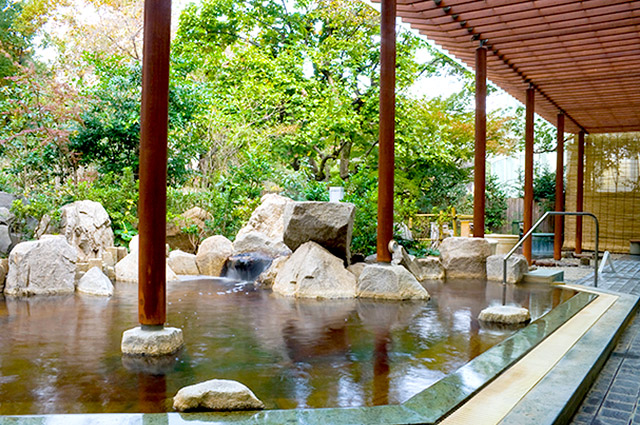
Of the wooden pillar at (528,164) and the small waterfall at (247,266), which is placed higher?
the wooden pillar at (528,164)

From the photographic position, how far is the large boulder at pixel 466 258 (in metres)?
8.70

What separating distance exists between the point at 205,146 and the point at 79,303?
25.1 feet

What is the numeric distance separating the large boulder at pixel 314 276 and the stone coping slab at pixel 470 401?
10.2 ft

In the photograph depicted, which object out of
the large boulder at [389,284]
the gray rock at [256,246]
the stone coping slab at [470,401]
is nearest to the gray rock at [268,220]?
the gray rock at [256,246]

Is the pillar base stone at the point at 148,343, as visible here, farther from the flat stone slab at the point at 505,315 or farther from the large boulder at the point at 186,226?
the large boulder at the point at 186,226

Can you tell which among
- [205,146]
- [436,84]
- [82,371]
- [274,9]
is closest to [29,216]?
[205,146]

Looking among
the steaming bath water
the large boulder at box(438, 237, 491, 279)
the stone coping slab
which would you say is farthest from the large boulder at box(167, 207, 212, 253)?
the stone coping slab

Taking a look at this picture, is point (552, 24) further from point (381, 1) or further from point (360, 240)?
point (360, 240)

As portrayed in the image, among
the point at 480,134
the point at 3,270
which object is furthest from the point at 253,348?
the point at 480,134

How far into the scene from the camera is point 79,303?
6.38m

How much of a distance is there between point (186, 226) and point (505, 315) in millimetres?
7545

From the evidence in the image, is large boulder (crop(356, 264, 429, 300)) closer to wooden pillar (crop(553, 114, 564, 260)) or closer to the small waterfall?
the small waterfall

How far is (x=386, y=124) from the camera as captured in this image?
6.78 metres

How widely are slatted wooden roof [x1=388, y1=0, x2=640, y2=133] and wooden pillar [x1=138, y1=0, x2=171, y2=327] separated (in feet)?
13.9
